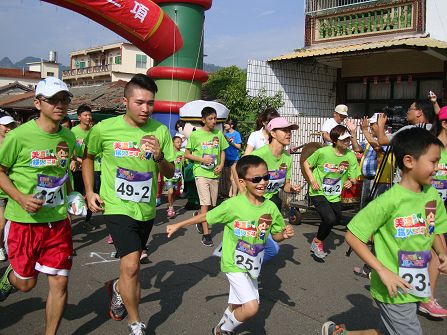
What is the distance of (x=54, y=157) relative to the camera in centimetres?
373

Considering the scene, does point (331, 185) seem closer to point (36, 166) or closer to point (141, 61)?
point (36, 166)

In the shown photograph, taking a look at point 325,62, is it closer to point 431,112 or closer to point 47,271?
point 431,112

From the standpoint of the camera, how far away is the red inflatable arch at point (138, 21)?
9273 millimetres

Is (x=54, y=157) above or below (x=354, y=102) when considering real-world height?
below

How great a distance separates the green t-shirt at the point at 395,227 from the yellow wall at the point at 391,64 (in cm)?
1123

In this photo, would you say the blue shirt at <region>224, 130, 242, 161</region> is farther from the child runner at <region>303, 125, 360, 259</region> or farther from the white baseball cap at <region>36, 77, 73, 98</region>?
the white baseball cap at <region>36, 77, 73, 98</region>

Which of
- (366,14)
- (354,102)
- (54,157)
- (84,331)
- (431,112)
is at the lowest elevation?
(84,331)

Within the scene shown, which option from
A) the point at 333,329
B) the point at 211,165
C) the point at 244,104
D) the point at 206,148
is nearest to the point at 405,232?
the point at 333,329

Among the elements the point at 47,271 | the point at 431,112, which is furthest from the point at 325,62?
the point at 47,271

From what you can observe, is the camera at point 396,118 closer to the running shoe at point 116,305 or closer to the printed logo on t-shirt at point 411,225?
the printed logo on t-shirt at point 411,225

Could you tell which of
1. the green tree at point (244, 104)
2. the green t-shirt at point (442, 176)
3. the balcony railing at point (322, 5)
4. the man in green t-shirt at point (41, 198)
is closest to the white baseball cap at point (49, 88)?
the man in green t-shirt at point (41, 198)

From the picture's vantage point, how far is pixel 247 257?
3.62 meters

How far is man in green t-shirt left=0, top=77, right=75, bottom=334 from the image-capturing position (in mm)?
3445

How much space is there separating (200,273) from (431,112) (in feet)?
11.0
